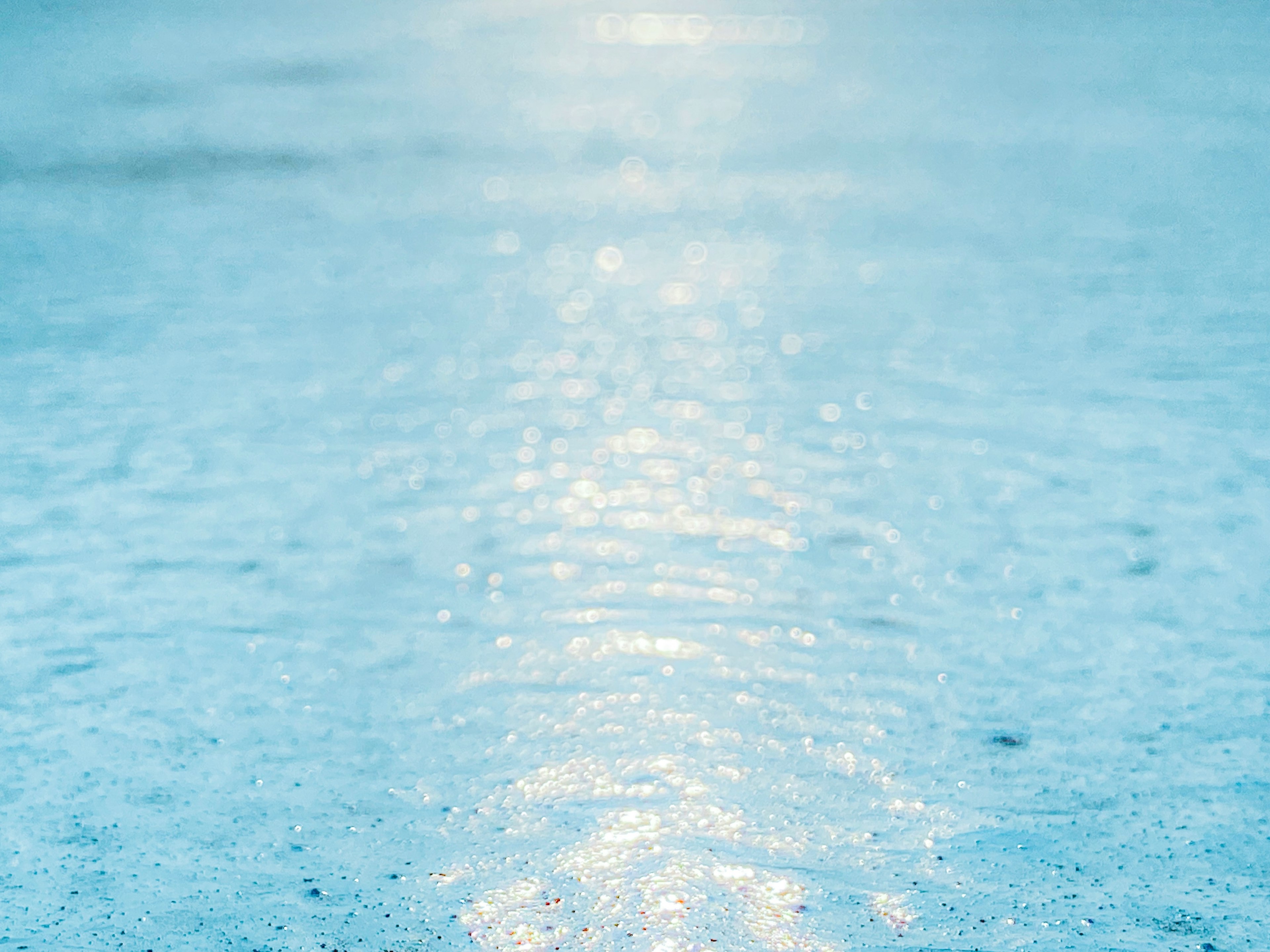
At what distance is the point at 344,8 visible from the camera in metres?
8.16

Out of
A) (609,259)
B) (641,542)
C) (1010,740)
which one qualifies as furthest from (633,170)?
(1010,740)

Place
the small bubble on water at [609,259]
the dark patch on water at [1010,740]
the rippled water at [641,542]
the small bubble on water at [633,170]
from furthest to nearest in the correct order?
the small bubble on water at [633,170]
the small bubble on water at [609,259]
the dark patch on water at [1010,740]
the rippled water at [641,542]

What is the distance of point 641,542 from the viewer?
2.30 meters

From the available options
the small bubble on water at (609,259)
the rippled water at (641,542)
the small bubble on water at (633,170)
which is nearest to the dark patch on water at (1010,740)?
the rippled water at (641,542)

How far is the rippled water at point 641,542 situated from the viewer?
1.55 metres

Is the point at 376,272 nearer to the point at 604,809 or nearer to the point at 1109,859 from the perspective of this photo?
the point at 604,809

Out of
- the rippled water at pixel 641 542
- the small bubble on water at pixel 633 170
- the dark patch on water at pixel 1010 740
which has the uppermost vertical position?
the small bubble on water at pixel 633 170

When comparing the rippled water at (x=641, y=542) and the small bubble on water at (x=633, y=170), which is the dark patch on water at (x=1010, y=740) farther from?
the small bubble on water at (x=633, y=170)

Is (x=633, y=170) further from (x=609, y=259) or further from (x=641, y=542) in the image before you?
(x=641, y=542)

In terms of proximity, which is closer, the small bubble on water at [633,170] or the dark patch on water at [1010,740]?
the dark patch on water at [1010,740]

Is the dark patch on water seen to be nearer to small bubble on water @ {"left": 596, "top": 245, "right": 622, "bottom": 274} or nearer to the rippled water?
the rippled water

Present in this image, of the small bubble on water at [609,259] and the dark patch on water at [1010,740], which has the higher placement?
the small bubble on water at [609,259]

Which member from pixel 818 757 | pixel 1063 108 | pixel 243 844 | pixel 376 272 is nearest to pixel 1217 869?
pixel 818 757

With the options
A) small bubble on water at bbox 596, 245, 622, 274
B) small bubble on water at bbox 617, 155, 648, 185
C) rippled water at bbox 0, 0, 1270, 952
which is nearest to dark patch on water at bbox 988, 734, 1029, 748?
rippled water at bbox 0, 0, 1270, 952
